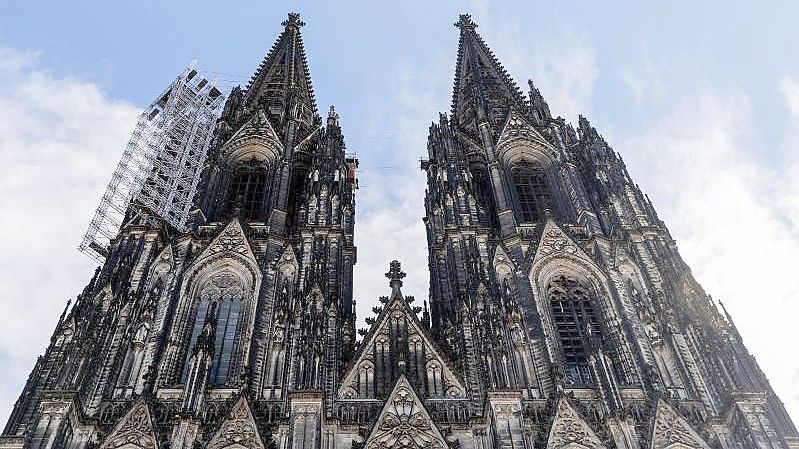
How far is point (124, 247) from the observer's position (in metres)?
27.7

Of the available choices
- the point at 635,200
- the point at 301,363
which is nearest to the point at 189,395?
the point at 301,363

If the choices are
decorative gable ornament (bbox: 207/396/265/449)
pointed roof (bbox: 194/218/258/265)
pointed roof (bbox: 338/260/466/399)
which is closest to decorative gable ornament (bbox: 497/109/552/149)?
pointed roof (bbox: 338/260/466/399)

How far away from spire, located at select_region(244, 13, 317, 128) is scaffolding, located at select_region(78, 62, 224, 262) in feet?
9.99

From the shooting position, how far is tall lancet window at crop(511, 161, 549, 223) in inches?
1237

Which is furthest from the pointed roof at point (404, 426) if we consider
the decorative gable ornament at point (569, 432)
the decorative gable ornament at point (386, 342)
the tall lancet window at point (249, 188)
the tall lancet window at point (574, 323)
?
the tall lancet window at point (249, 188)

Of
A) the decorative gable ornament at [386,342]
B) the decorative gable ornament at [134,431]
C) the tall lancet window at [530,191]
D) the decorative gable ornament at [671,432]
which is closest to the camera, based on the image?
the decorative gable ornament at [134,431]

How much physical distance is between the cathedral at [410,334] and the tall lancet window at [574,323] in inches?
2.2

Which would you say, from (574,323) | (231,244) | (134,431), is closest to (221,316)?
(231,244)

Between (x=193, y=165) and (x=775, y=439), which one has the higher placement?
(x=193, y=165)

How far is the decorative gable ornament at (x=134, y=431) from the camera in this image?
69.2 feet

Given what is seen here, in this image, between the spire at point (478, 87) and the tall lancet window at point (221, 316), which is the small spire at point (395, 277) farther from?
the spire at point (478, 87)

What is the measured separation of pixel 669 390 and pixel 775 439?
3098mm

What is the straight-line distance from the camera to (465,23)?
49219mm

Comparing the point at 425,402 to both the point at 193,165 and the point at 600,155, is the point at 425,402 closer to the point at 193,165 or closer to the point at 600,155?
the point at 600,155
